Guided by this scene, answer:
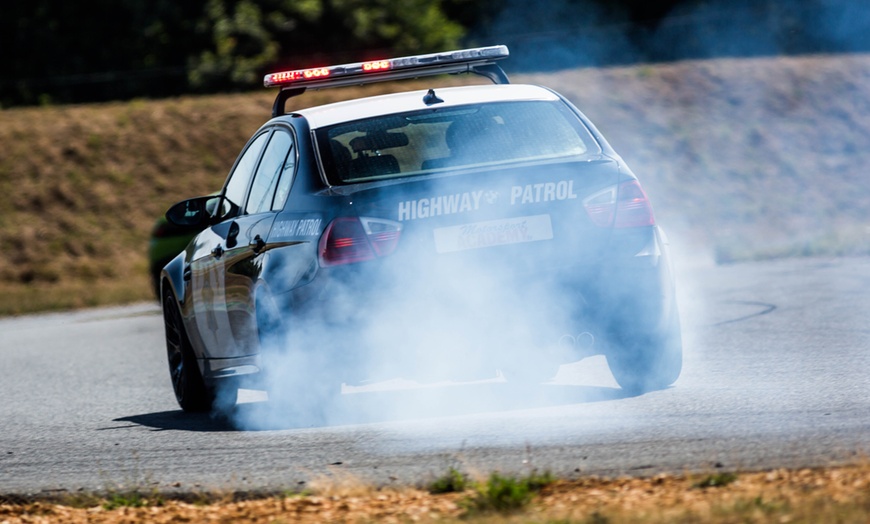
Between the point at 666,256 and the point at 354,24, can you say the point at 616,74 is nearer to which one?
the point at 354,24

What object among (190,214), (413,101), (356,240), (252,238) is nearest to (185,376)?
(190,214)

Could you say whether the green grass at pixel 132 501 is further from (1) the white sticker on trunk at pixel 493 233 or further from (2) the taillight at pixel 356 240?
(1) the white sticker on trunk at pixel 493 233

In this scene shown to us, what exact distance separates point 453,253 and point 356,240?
457 millimetres

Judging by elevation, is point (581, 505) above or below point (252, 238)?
below

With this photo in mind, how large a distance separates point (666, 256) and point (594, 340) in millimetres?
598

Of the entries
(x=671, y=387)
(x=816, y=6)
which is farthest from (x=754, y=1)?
(x=671, y=387)

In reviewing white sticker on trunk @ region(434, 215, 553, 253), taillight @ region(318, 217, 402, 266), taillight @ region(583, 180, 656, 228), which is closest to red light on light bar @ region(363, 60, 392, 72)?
taillight @ region(318, 217, 402, 266)

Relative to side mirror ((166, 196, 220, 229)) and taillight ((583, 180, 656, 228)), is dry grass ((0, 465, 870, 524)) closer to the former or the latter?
taillight ((583, 180, 656, 228))

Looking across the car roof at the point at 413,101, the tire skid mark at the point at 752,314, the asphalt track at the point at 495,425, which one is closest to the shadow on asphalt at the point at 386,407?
the asphalt track at the point at 495,425

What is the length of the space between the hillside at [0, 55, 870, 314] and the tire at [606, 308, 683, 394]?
59.4ft

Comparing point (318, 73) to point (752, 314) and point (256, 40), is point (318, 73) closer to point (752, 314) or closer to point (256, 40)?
point (752, 314)

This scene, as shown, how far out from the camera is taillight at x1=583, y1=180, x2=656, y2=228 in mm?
7004

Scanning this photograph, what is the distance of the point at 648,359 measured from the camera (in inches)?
295

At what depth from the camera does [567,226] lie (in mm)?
6941
